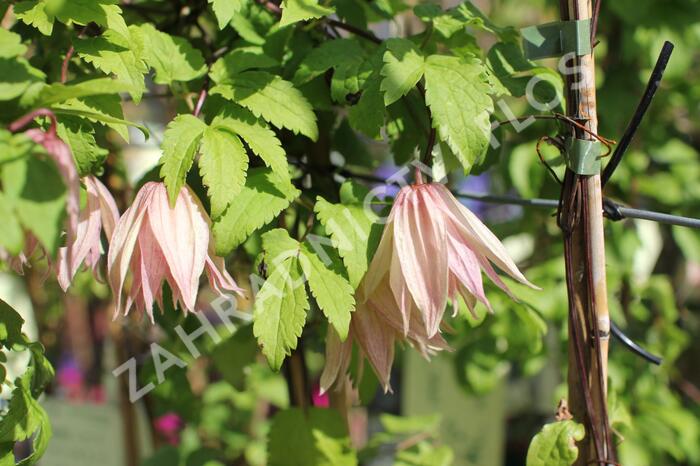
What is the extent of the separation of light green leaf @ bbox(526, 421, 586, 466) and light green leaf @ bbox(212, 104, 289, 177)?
35cm

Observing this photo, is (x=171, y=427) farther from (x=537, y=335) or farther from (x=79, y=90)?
(x=79, y=90)

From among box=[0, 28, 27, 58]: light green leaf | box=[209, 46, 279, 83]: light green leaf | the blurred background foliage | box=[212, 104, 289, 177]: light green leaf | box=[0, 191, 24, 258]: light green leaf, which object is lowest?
the blurred background foliage

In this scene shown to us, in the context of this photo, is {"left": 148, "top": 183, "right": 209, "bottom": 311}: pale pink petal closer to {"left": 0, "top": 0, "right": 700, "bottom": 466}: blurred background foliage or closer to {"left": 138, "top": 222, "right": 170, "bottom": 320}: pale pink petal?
{"left": 138, "top": 222, "right": 170, "bottom": 320}: pale pink petal

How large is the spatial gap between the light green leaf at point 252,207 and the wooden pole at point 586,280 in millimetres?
258

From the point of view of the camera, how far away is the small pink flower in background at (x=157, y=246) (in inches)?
23.8

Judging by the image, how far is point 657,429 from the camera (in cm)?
131

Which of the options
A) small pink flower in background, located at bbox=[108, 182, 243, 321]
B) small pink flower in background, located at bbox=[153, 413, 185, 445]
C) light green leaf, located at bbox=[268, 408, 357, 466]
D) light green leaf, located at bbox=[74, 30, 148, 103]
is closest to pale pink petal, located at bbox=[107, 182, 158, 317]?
small pink flower in background, located at bbox=[108, 182, 243, 321]

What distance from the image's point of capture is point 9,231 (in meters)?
0.47

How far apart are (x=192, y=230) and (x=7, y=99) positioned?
17cm

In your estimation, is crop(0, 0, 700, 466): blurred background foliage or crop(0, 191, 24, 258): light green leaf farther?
Answer: crop(0, 0, 700, 466): blurred background foliage

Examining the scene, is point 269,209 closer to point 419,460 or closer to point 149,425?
point 419,460

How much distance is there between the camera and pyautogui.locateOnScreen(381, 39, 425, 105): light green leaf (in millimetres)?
636

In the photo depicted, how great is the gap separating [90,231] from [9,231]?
164mm

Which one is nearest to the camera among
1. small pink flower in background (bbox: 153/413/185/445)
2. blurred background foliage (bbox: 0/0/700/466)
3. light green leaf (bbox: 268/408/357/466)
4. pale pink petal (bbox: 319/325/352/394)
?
pale pink petal (bbox: 319/325/352/394)
